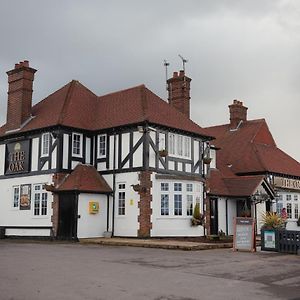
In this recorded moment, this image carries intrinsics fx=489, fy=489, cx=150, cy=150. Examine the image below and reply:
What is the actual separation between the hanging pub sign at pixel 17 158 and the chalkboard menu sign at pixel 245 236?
42.9ft

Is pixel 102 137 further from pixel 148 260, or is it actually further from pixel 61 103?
pixel 148 260

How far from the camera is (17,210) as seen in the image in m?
27.7

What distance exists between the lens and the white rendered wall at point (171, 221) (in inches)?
976

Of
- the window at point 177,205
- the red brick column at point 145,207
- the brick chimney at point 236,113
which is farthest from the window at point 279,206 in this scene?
the red brick column at point 145,207

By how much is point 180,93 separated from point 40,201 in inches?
451

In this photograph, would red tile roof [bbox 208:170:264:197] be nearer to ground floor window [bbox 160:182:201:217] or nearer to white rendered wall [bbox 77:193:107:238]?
ground floor window [bbox 160:182:201:217]

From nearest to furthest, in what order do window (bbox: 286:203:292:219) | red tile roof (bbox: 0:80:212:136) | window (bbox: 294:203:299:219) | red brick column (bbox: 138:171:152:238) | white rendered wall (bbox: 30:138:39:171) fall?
red brick column (bbox: 138:171:152:238) → red tile roof (bbox: 0:80:212:136) → white rendered wall (bbox: 30:138:39:171) → window (bbox: 286:203:292:219) → window (bbox: 294:203:299:219)

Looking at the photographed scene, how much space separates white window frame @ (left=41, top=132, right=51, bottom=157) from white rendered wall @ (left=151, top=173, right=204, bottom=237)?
6057 mm

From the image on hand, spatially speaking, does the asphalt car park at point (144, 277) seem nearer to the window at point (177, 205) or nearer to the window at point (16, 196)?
the window at point (177, 205)

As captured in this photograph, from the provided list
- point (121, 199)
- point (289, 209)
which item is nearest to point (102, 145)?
point (121, 199)

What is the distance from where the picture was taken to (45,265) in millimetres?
12969

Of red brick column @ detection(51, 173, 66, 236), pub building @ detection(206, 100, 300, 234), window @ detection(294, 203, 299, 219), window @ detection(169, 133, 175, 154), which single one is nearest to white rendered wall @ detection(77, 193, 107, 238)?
red brick column @ detection(51, 173, 66, 236)

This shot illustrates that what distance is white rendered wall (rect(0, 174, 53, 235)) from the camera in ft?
85.5

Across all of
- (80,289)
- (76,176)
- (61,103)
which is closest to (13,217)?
(76,176)
